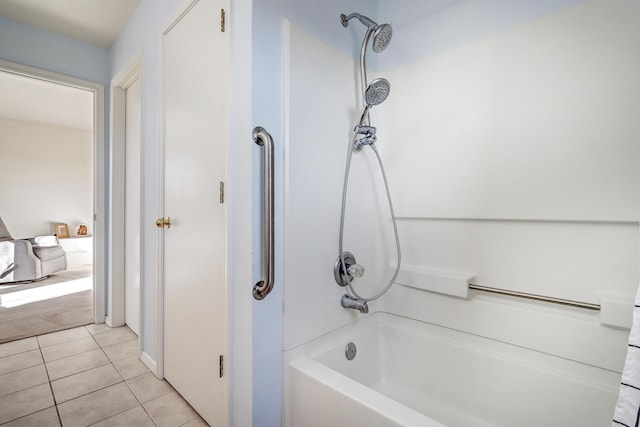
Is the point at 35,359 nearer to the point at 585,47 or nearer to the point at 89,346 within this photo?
the point at 89,346

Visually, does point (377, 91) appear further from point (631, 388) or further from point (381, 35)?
point (631, 388)

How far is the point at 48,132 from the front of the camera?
545 cm

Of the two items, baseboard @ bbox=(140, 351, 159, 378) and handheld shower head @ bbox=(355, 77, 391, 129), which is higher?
handheld shower head @ bbox=(355, 77, 391, 129)

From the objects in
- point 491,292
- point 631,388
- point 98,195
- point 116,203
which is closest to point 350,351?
point 491,292

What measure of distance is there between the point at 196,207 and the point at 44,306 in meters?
2.88

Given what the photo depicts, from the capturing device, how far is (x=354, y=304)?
140 centimetres

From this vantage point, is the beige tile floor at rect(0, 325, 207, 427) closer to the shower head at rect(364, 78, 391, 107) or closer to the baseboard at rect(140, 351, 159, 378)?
the baseboard at rect(140, 351, 159, 378)

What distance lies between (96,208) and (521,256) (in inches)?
121

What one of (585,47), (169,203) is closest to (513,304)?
(585,47)

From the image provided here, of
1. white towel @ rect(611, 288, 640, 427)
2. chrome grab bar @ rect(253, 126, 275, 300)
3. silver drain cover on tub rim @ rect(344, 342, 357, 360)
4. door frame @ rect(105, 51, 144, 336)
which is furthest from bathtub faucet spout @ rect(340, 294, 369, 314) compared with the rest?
door frame @ rect(105, 51, 144, 336)

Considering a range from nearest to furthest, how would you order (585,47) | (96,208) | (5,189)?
(585,47) < (96,208) < (5,189)

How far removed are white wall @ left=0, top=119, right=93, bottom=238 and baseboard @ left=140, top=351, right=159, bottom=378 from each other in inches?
189

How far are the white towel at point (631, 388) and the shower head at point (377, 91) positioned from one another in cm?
102

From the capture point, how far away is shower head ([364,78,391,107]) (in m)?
1.21
